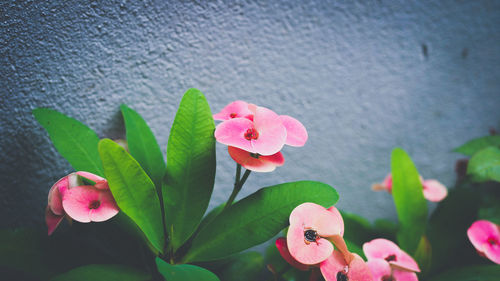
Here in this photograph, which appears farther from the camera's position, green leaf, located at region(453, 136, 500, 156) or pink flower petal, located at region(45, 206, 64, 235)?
green leaf, located at region(453, 136, 500, 156)

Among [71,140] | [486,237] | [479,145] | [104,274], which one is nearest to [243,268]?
[104,274]

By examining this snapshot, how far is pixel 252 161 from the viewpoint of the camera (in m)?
0.50

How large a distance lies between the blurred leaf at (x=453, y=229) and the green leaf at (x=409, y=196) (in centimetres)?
12

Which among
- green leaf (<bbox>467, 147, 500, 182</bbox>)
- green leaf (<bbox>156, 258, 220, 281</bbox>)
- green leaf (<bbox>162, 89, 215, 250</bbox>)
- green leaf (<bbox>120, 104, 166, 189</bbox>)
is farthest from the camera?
green leaf (<bbox>467, 147, 500, 182</bbox>)

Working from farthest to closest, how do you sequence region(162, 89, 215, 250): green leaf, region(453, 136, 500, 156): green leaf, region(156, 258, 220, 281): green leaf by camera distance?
1. region(453, 136, 500, 156): green leaf
2. region(162, 89, 215, 250): green leaf
3. region(156, 258, 220, 281): green leaf

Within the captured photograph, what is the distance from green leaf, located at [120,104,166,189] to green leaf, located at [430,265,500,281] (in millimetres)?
660

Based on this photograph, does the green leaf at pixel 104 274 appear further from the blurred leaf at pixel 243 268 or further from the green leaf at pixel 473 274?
the green leaf at pixel 473 274

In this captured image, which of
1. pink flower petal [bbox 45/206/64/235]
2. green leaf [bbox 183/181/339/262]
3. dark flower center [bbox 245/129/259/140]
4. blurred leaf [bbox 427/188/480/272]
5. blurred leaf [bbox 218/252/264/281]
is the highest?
dark flower center [bbox 245/129/259/140]

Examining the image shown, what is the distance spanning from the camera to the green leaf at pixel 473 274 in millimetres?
619

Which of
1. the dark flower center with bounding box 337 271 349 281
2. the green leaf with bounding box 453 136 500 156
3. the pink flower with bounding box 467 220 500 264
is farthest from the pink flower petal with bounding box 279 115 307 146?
the green leaf with bounding box 453 136 500 156

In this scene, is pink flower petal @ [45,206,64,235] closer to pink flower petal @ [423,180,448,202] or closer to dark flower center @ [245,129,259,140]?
dark flower center @ [245,129,259,140]

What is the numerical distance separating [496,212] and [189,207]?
762 mm

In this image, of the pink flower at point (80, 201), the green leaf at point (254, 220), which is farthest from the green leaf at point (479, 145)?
the pink flower at point (80, 201)

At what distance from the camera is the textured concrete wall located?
62cm
